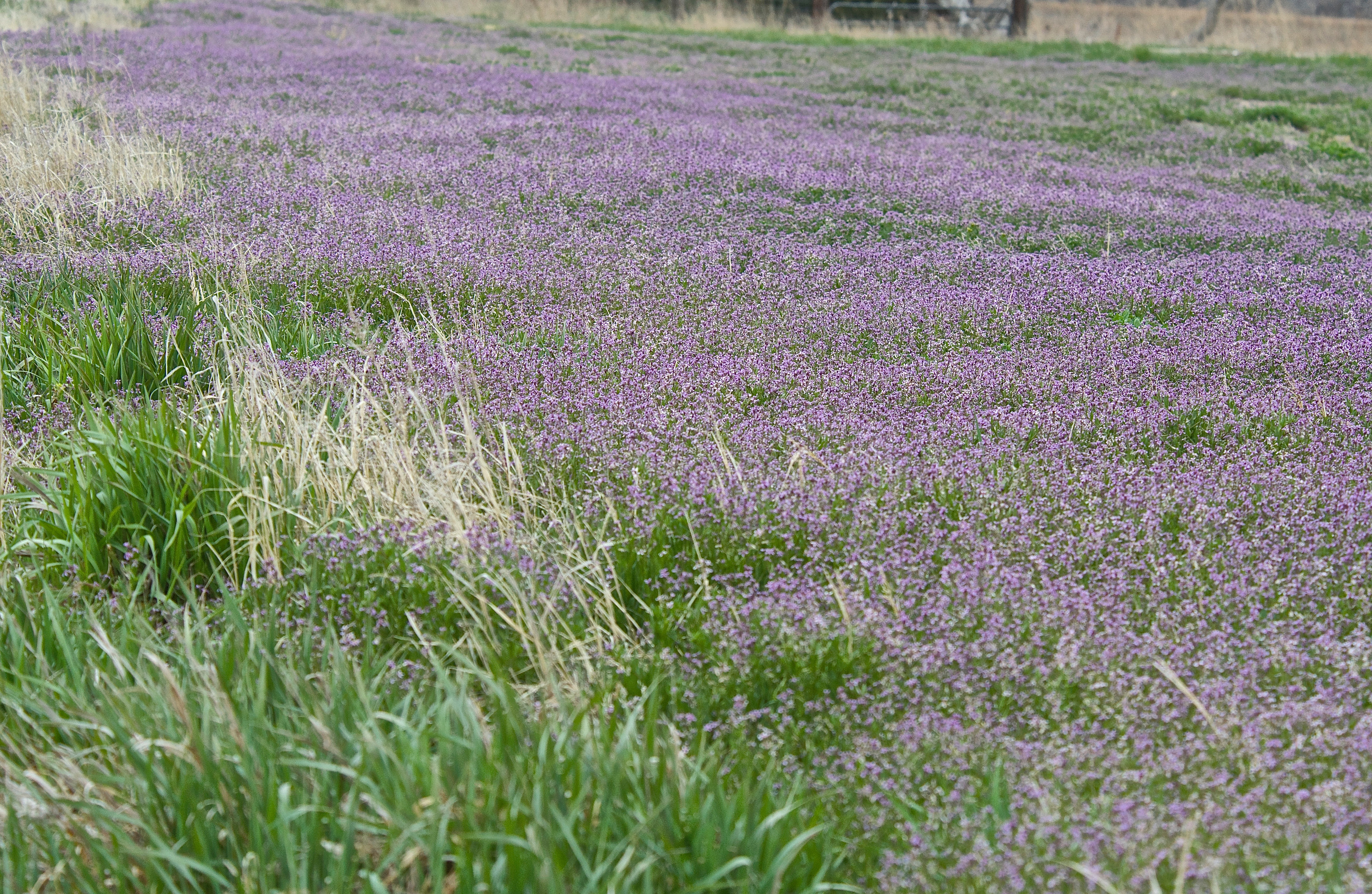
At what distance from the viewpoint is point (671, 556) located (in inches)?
124

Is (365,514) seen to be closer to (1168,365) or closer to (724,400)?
(724,400)

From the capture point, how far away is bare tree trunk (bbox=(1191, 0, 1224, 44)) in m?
32.0

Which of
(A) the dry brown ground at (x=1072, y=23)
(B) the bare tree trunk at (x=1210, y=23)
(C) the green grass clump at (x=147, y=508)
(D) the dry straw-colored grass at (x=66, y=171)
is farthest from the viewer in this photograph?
(B) the bare tree trunk at (x=1210, y=23)

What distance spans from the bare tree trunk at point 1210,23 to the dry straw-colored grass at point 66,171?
3193 centimetres

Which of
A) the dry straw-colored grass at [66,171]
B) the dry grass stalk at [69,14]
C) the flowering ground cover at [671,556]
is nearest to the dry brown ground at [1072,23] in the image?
the dry grass stalk at [69,14]

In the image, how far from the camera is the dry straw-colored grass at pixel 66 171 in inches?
247

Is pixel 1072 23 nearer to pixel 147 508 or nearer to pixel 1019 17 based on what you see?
pixel 1019 17

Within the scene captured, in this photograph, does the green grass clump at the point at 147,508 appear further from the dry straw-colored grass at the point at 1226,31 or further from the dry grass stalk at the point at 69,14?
the dry straw-colored grass at the point at 1226,31

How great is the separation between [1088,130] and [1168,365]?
379 inches

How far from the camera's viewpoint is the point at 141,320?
4.44 meters

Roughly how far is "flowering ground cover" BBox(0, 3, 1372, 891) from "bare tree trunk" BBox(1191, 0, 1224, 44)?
29716 millimetres

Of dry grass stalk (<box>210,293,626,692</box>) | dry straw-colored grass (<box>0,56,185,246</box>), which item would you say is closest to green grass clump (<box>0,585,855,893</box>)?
dry grass stalk (<box>210,293,626,692</box>)

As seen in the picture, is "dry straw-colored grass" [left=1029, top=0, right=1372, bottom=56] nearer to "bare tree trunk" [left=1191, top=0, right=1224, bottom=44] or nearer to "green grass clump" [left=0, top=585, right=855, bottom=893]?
"bare tree trunk" [left=1191, top=0, right=1224, bottom=44]

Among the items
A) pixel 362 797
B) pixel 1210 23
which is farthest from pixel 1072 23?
pixel 362 797
